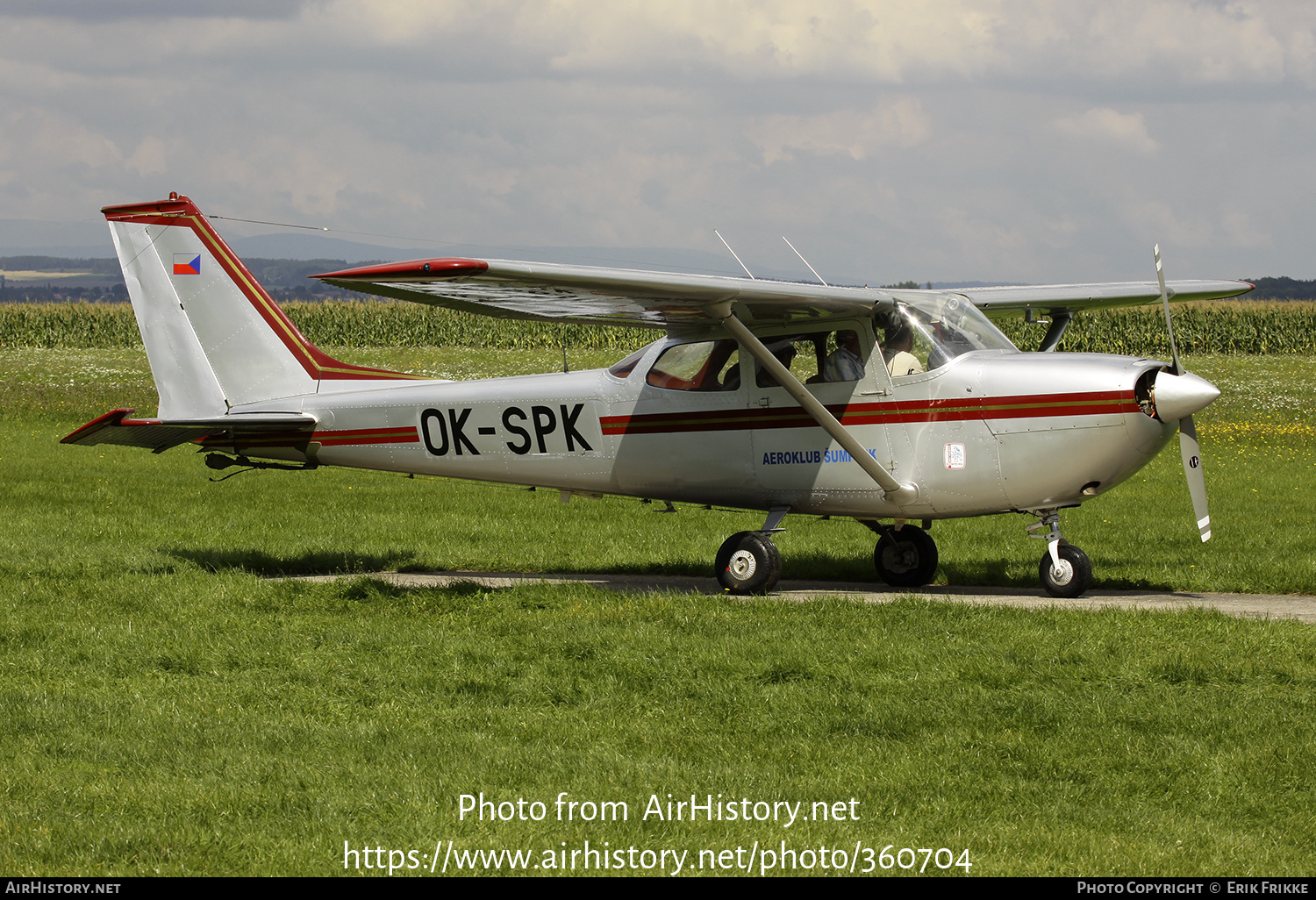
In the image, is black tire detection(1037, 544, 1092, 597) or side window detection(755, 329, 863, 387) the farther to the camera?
side window detection(755, 329, 863, 387)

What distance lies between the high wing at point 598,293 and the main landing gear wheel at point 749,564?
1.93 meters

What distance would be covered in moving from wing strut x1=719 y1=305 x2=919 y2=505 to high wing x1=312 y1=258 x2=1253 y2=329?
0.37 meters

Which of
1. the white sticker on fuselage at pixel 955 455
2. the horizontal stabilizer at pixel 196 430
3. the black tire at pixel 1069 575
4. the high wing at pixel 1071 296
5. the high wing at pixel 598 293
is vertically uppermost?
the high wing at pixel 1071 296

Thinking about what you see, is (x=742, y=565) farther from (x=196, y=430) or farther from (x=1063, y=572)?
(x=196, y=430)

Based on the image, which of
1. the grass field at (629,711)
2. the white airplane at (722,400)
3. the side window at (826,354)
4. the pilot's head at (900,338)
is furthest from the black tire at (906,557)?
the pilot's head at (900,338)

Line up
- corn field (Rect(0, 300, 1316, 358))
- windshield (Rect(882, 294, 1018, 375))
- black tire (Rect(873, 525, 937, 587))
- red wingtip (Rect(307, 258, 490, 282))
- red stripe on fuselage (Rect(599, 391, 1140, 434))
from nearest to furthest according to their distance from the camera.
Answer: red wingtip (Rect(307, 258, 490, 282)), red stripe on fuselage (Rect(599, 391, 1140, 434)), windshield (Rect(882, 294, 1018, 375)), black tire (Rect(873, 525, 937, 587)), corn field (Rect(0, 300, 1316, 358))

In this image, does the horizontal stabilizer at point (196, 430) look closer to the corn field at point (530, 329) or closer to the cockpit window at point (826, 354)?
the cockpit window at point (826, 354)

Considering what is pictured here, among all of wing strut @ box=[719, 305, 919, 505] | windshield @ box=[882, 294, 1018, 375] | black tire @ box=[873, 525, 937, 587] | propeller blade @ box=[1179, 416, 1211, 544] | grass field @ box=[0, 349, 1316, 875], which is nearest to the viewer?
grass field @ box=[0, 349, 1316, 875]

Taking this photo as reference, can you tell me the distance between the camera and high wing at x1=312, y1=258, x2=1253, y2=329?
8727mm

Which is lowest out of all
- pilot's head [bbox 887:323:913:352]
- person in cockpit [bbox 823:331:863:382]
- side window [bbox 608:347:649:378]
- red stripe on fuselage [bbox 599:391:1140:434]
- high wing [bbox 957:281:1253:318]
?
red stripe on fuselage [bbox 599:391:1140:434]

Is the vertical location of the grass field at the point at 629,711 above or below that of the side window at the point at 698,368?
below

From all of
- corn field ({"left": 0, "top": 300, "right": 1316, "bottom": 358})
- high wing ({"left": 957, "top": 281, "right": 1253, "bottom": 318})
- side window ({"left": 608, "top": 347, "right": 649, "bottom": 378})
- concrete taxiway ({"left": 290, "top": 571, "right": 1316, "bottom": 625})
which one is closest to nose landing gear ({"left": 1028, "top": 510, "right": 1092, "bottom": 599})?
concrete taxiway ({"left": 290, "top": 571, "right": 1316, "bottom": 625})

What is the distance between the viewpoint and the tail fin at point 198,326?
13.2 metres

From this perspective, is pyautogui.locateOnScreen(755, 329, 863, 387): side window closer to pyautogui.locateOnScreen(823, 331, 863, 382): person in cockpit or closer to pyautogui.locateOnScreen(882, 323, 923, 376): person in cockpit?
pyautogui.locateOnScreen(823, 331, 863, 382): person in cockpit
